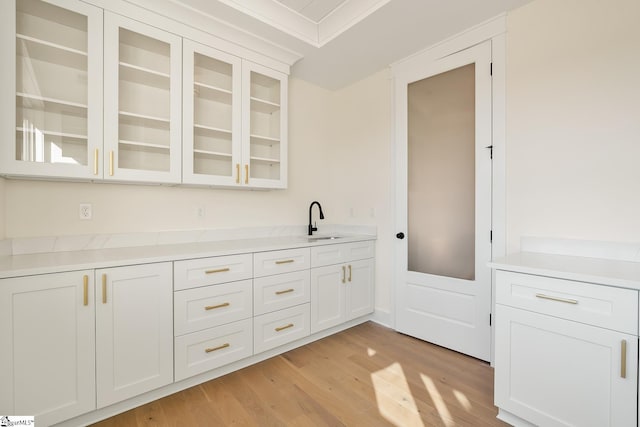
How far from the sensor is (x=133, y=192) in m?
2.12

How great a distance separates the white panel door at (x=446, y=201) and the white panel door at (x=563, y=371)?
698mm

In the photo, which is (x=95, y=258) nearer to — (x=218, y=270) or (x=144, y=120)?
(x=218, y=270)

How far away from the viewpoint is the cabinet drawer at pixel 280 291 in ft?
6.92

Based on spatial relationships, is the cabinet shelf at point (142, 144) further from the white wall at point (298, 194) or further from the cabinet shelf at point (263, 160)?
the cabinet shelf at point (263, 160)

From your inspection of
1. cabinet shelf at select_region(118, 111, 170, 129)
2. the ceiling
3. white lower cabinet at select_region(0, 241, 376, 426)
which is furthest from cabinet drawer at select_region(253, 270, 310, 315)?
the ceiling

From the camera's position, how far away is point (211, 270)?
6.18 ft

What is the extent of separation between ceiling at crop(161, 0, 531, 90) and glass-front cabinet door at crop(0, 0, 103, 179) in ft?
2.11

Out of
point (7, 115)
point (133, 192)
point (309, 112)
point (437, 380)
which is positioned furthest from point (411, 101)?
point (7, 115)

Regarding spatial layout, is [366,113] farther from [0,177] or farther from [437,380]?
[0,177]

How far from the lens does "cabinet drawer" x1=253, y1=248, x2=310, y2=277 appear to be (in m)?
2.11

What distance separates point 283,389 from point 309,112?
106 inches

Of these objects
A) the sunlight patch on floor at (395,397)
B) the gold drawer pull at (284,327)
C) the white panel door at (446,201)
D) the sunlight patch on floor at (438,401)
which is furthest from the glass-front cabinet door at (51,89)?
the sunlight patch on floor at (438,401)

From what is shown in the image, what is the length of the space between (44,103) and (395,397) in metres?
2.76

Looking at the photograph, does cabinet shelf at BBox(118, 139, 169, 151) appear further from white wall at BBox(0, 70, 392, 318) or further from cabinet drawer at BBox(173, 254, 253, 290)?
cabinet drawer at BBox(173, 254, 253, 290)
